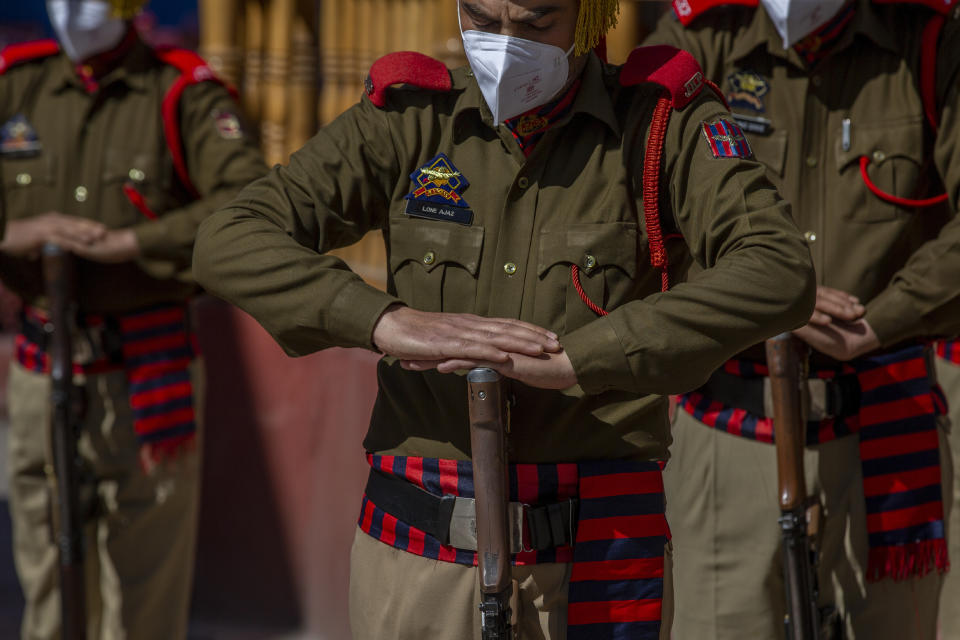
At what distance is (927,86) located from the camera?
2.79m

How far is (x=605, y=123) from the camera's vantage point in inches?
85.1

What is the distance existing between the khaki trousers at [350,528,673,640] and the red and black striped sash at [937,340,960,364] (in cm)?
189

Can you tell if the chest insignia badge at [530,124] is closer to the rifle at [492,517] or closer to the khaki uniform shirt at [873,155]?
the rifle at [492,517]

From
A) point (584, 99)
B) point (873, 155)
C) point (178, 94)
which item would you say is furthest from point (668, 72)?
point (178, 94)

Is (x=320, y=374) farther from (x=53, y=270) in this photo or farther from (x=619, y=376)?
(x=619, y=376)

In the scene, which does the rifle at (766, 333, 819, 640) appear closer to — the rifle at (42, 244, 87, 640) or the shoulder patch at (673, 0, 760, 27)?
the shoulder patch at (673, 0, 760, 27)

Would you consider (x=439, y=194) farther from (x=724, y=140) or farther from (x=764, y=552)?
(x=764, y=552)

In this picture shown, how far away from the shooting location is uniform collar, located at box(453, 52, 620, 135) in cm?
216

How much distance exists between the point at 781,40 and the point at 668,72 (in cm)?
84

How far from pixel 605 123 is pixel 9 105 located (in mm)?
2372

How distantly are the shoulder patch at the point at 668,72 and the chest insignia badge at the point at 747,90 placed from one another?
0.76m

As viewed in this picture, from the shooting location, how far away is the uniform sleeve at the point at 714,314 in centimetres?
191

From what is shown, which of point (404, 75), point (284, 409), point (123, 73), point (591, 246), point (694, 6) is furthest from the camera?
point (284, 409)

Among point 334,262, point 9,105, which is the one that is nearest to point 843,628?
point 334,262
